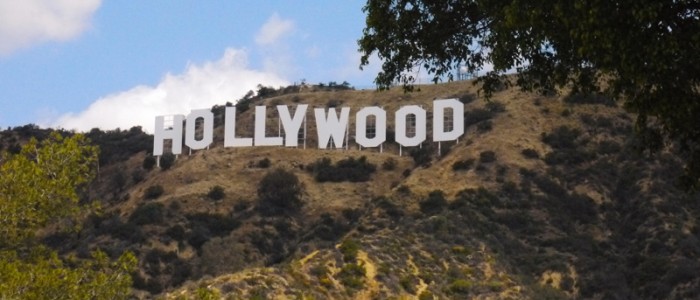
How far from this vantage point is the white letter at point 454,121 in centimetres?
7638

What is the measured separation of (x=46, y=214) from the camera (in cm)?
1591

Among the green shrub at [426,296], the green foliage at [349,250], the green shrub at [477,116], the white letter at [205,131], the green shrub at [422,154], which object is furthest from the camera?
the green shrub at [477,116]

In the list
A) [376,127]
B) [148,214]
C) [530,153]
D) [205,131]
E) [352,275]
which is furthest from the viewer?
[205,131]

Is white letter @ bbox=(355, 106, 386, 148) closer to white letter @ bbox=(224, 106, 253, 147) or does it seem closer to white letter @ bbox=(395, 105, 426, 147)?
white letter @ bbox=(395, 105, 426, 147)

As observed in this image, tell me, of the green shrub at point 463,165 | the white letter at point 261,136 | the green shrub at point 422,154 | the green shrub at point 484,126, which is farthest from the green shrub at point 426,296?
the green shrub at point 484,126

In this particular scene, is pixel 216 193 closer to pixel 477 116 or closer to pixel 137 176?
pixel 137 176

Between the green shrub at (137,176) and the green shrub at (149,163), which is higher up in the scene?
the green shrub at (149,163)

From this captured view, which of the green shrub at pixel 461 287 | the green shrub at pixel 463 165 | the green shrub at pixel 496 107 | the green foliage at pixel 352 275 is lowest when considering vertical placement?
the green shrub at pixel 461 287

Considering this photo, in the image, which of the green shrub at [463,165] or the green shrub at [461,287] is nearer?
the green shrub at [461,287]

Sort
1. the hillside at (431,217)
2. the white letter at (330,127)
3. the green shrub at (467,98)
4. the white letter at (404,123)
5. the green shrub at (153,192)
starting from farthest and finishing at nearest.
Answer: the green shrub at (467,98) < the green shrub at (153,192) < the white letter at (330,127) < the white letter at (404,123) < the hillside at (431,217)

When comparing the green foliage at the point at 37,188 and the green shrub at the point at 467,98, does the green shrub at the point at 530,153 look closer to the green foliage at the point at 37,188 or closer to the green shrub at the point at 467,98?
the green shrub at the point at 467,98

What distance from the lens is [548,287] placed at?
55312 millimetres

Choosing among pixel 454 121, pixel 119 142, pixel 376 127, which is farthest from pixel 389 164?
pixel 119 142

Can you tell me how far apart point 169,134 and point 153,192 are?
5.83 m
